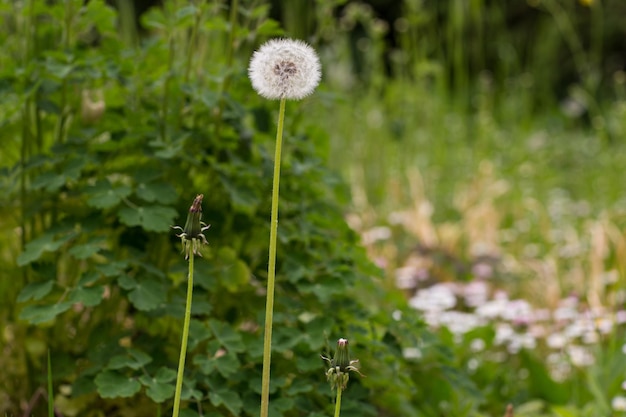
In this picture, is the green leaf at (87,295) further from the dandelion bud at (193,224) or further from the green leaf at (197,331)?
the dandelion bud at (193,224)

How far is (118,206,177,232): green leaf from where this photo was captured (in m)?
1.53

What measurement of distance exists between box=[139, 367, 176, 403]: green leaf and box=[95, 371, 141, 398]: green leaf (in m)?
0.02

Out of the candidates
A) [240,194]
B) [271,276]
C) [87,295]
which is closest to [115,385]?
[87,295]

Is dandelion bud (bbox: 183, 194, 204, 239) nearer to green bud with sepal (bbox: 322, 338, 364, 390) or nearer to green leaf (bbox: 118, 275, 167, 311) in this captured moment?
green bud with sepal (bbox: 322, 338, 364, 390)

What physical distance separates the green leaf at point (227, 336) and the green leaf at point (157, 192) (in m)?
0.25

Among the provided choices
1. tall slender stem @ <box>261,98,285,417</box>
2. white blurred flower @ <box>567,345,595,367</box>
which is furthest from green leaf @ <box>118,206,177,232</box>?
white blurred flower @ <box>567,345,595,367</box>

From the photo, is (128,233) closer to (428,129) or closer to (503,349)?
(503,349)

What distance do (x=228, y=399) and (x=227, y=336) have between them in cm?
13

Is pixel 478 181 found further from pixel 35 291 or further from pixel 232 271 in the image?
pixel 35 291

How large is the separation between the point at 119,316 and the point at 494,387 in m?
0.97

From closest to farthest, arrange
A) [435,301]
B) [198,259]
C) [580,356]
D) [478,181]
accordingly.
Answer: [198,259]
[580,356]
[435,301]
[478,181]

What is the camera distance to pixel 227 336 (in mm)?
1559

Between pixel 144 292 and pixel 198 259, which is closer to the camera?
pixel 144 292

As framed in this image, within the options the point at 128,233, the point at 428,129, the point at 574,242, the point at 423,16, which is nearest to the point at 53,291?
the point at 128,233
